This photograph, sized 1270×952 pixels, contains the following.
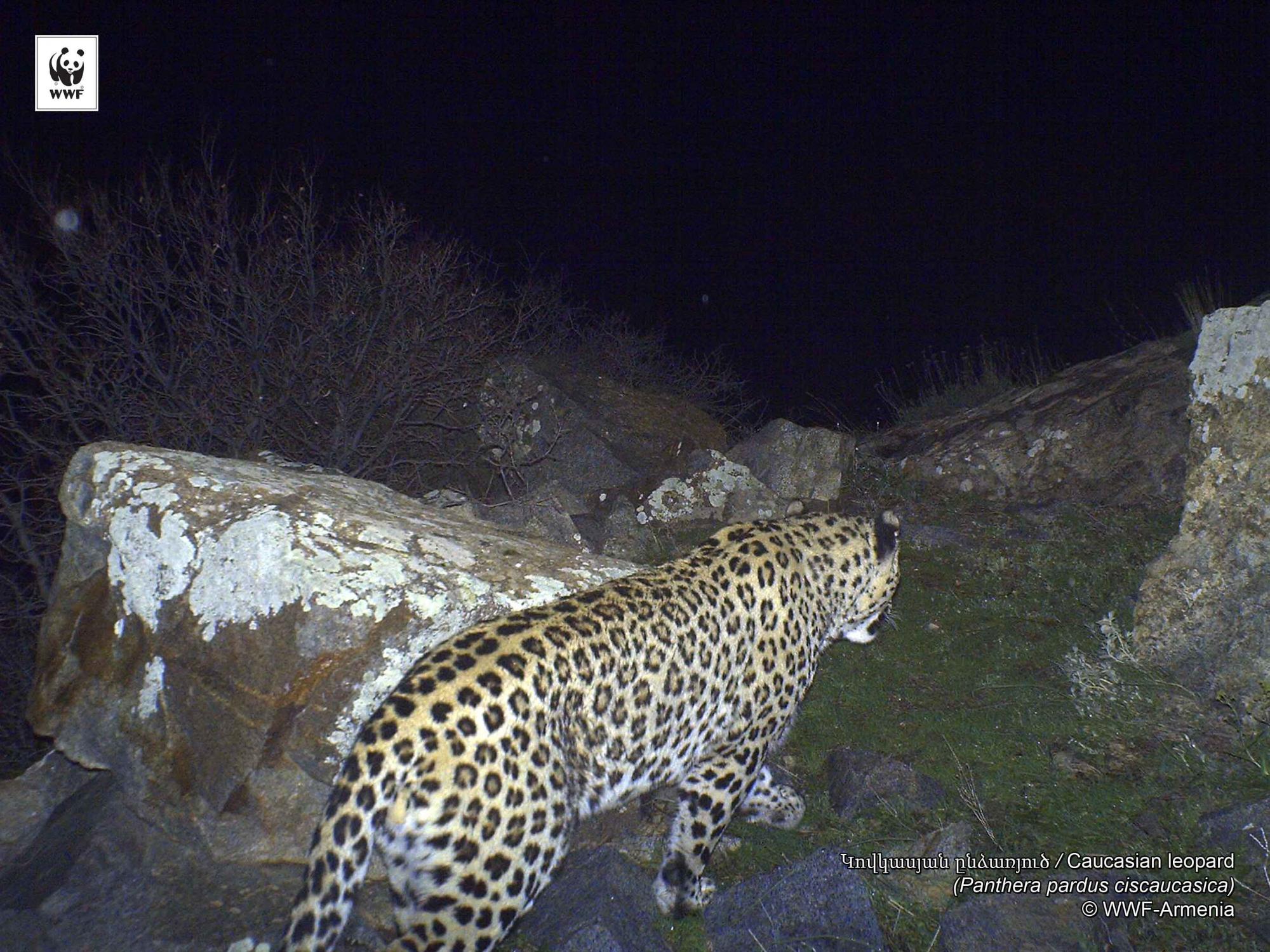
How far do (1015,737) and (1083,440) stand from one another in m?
5.36

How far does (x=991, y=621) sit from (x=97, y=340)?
28.8 feet

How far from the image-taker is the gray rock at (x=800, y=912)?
367cm

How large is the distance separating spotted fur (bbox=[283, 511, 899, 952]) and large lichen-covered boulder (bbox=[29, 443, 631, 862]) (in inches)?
32.0

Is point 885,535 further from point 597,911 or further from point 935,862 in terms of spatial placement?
point 597,911

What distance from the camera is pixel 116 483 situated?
4.75 metres

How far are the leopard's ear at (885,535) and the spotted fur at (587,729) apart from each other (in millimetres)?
12

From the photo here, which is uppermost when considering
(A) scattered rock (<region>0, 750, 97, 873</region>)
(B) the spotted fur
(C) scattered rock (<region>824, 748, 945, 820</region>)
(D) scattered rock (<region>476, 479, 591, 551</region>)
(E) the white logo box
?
(E) the white logo box

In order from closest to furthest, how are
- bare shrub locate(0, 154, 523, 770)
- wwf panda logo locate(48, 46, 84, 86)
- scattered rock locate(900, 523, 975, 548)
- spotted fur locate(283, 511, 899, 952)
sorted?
spotted fur locate(283, 511, 899, 952)
bare shrub locate(0, 154, 523, 770)
scattered rock locate(900, 523, 975, 548)
wwf panda logo locate(48, 46, 84, 86)

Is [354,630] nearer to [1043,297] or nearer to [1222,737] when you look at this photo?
[1222,737]

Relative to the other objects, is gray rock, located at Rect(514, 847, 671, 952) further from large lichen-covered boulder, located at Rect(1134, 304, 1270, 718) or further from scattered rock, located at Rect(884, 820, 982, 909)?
large lichen-covered boulder, located at Rect(1134, 304, 1270, 718)

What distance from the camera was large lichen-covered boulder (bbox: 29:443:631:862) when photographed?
4.16m

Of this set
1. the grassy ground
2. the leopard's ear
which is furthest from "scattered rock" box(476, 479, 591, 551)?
the leopard's ear

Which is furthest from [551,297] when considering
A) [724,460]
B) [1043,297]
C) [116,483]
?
[1043,297]

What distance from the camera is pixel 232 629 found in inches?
169
